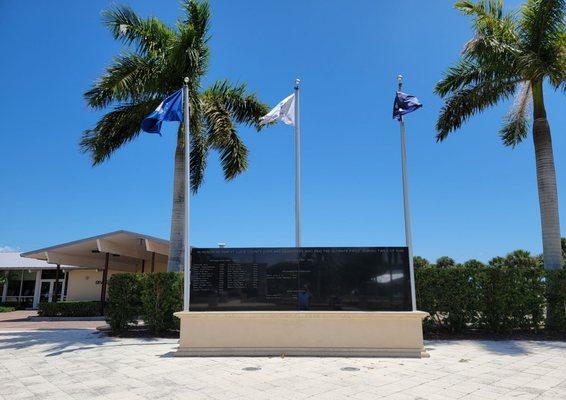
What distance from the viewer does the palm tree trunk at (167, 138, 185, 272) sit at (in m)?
14.2

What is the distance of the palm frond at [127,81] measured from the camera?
13.6 m

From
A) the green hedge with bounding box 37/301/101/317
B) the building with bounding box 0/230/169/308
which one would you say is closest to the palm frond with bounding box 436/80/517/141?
the building with bounding box 0/230/169/308

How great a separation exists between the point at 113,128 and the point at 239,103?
173 inches

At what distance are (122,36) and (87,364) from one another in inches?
398

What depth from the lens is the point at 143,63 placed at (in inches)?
557

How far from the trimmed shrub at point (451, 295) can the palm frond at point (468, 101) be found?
5.42 metres

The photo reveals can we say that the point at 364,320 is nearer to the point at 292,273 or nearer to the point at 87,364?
the point at 292,273

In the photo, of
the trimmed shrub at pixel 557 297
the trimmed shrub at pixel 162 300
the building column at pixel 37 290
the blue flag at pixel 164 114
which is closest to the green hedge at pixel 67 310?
the building column at pixel 37 290

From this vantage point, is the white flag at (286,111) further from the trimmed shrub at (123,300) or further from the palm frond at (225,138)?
the trimmed shrub at (123,300)

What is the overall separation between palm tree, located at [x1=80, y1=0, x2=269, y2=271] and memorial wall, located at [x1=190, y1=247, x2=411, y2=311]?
4327 millimetres

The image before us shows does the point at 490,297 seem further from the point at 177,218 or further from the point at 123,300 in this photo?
the point at 123,300

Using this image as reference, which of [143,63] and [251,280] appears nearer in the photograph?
[251,280]

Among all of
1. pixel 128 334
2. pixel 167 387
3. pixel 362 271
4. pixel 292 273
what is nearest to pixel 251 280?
Answer: pixel 292 273

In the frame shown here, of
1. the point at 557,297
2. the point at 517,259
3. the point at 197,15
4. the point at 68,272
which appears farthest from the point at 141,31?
the point at 517,259
